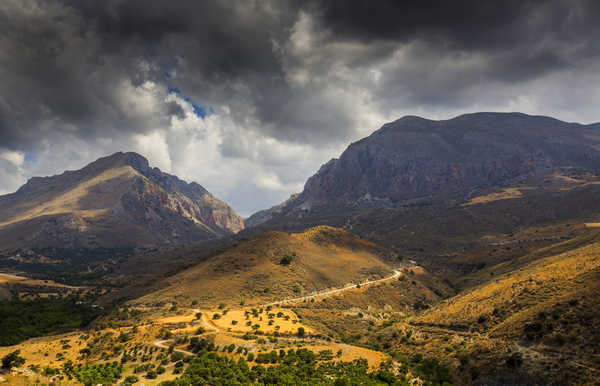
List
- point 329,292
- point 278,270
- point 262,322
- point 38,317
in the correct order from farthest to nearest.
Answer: point 278,270, point 38,317, point 329,292, point 262,322

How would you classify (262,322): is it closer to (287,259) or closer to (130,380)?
(130,380)

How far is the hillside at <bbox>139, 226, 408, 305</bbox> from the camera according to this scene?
10850cm

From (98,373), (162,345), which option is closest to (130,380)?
(98,373)

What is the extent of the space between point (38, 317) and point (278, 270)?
9215 cm

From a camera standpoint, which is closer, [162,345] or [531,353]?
[531,353]

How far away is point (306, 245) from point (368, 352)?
91.2 metres

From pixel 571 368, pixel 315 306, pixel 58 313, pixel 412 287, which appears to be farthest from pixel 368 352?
pixel 58 313

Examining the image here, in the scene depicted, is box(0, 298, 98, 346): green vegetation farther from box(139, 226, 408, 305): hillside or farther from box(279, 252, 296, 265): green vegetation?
box(279, 252, 296, 265): green vegetation

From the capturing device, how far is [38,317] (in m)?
120

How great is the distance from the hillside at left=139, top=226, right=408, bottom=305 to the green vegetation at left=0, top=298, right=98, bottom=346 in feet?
88.5

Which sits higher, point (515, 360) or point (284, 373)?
point (515, 360)

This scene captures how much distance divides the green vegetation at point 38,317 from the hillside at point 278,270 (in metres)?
27.0

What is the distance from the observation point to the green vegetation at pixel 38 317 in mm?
100562

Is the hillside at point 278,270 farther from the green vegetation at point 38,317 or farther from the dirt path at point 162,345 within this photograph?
the dirt path at point 162,345
